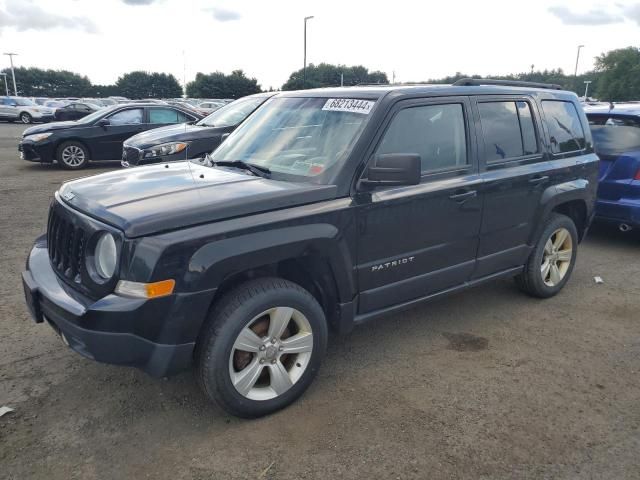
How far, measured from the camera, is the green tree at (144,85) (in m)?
79.6

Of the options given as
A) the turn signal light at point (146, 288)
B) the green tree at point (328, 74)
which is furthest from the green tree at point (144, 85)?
the turn signal light at point (146, 288)

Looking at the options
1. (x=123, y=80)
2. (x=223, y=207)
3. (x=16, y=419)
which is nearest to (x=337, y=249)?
(x=223, y=207)

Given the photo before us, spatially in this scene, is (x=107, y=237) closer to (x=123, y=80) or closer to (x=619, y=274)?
(x=619, y=274)

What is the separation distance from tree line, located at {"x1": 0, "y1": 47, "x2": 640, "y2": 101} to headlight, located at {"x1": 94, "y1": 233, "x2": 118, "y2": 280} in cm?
4659

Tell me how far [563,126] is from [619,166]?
1963 millimetres

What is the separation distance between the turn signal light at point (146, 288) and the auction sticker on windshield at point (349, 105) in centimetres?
168

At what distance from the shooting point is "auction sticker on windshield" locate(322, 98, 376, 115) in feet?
11.3

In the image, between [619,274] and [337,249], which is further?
[619,274]

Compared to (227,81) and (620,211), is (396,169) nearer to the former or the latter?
(620,211)

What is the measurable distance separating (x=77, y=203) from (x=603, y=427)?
10.6 ft

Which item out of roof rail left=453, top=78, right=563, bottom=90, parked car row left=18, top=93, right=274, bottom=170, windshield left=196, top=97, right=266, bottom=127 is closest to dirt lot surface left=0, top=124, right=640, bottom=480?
roof rail left=453, top=78, right=563, bottom=90

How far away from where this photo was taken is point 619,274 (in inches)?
220

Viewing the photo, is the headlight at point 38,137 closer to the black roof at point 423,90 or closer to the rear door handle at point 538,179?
the black roof at point 423,90

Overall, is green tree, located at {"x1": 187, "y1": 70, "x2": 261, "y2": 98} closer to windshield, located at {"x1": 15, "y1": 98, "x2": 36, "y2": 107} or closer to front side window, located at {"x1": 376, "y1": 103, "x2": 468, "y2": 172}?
windshield, located at {"x1": 15, "y1": 98, "x2": 36, "y2": 107}
